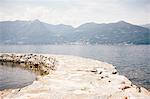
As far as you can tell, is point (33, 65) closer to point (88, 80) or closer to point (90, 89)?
point (88, 80)

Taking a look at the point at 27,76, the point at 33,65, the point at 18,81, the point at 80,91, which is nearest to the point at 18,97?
the point at 80,91

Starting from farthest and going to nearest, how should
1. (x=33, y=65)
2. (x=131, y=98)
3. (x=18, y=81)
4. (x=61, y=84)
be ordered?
(x=33, y=65)
(x=18, y=81)
(x=61, y=84)
(x=131, y=98)

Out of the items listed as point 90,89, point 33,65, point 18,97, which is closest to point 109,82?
point 90,89

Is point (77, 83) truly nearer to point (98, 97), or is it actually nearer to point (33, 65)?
point (98, 97)

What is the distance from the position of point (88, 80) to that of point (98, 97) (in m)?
5.31

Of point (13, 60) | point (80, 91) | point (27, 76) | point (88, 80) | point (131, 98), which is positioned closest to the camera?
point (131, 98)

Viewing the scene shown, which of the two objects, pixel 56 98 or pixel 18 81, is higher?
pixel 56 98

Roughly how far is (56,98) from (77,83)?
4.05 metres

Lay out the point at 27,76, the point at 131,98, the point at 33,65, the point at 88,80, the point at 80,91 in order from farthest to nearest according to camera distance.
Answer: the point at 33,65
the point at 27,76
the point at 88,80
the point at 80,91
the point at 131,98

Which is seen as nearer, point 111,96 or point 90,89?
point 111,96

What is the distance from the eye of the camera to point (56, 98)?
41.9 feet

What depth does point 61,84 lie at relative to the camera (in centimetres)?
1623

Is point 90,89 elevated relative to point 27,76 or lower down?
elevated

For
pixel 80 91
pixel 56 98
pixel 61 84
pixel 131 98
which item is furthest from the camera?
pixel 61 84
